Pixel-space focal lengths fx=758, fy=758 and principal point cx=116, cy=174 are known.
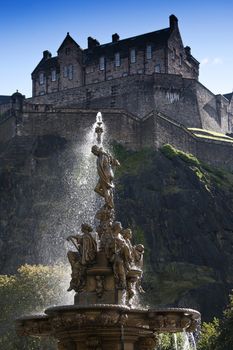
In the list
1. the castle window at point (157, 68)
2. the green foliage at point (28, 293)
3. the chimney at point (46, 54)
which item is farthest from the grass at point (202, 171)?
the chimney at point (46, 54)

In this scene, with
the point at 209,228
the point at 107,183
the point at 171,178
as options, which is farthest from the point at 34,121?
the point at 107,183

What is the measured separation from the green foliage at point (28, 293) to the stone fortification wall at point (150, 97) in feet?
107

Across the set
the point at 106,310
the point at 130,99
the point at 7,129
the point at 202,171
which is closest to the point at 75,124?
the point at 7,129

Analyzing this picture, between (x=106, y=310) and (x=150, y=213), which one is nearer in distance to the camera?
(x=106, y=310)

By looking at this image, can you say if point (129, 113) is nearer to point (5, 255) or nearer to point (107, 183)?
point (5, 255)

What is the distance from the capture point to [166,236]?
6244 centimetres

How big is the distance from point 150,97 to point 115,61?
10.4 m

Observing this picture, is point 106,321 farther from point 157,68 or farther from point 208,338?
point 157,68

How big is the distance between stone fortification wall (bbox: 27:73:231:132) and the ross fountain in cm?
5730

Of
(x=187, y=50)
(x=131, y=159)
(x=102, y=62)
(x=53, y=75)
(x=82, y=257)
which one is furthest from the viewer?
(x=187, y=50)

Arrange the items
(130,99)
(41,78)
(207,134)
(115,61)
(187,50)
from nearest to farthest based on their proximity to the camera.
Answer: (130,99)
(207,134)
(115,61)
(41,78)
(187,50)

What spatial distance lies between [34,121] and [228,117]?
2895cm

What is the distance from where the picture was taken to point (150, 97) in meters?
77.5

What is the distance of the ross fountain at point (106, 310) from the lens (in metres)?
15.8
